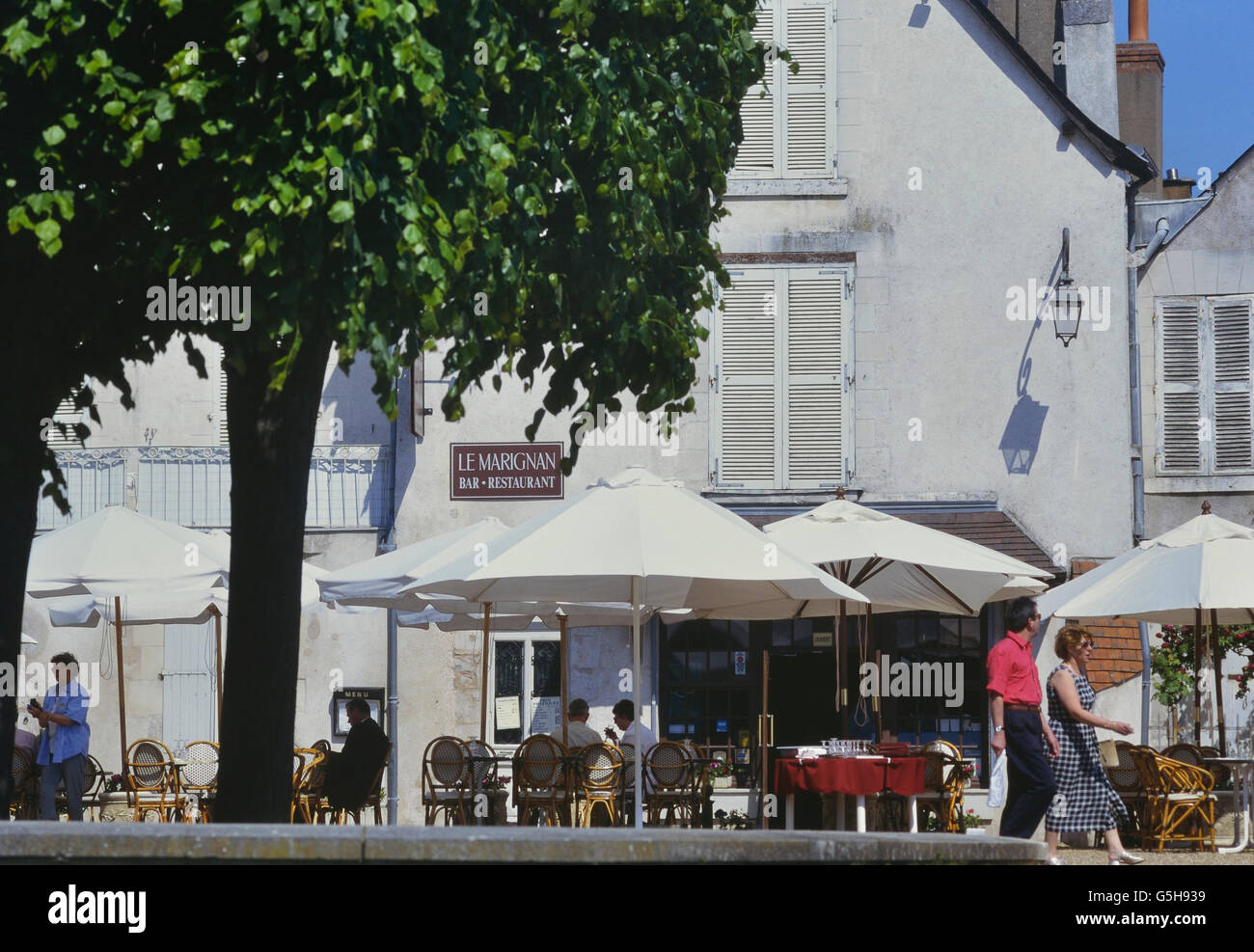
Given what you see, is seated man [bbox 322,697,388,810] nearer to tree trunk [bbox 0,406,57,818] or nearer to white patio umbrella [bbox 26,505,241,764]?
white patio umbrella [bbox 26,505,241,764]

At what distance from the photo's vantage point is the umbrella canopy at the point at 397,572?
13.2 m

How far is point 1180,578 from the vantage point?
12977 mm

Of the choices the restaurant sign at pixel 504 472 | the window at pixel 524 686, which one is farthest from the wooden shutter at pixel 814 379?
the window at pixel 524 686

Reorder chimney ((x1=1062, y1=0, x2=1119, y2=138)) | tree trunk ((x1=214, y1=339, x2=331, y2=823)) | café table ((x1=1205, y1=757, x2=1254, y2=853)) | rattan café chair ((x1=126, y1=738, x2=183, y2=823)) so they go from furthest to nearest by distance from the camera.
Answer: chimney ((x1=1062, y1=0, x2=1119, y2=138))
rattan café chair ((x1=126, y1=738, x2=183, y2=823))
café table ((x1=1205, y1=757, x2=1254, y2=853))
tree trunk ((x1=214, y1=339, x2=331, y2=823))

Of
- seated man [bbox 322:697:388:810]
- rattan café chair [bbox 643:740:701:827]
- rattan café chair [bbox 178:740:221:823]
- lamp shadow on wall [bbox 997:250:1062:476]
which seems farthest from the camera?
lamp shadow on wall [bbox 997:250:1062:476]

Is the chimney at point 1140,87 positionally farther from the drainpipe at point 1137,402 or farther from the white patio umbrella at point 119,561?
the white patio umbrella at point 119,561

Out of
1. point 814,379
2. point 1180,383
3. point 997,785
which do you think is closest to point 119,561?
point 814,379

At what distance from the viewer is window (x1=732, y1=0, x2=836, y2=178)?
18.5 m

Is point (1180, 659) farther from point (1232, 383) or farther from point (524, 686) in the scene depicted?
point (524, 686)

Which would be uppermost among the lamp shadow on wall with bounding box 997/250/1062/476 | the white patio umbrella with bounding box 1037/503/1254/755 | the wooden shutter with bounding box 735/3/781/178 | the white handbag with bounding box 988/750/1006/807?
the wooden shutter with bounding box 735/3/781/178

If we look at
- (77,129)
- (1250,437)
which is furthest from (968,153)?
(77,129)

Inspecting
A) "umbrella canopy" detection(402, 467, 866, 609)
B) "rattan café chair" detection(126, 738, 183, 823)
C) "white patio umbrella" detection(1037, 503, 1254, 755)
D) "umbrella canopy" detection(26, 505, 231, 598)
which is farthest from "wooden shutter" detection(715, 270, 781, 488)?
"rattan café chair" detection(126, 738, 183, 823)

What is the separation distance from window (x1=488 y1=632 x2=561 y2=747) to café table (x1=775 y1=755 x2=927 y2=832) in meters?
5.84

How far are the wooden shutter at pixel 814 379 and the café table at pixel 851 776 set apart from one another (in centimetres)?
Result: 613
